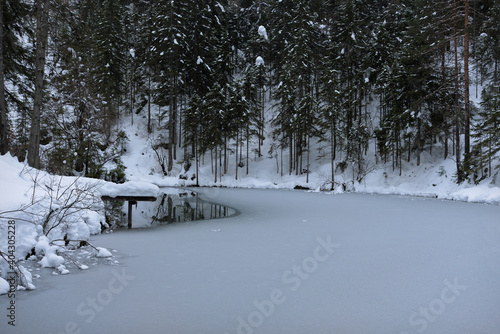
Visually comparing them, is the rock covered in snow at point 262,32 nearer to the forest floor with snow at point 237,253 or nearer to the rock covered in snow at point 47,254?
the forest floor with snow at point 237,253

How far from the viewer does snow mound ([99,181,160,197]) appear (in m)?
10.8

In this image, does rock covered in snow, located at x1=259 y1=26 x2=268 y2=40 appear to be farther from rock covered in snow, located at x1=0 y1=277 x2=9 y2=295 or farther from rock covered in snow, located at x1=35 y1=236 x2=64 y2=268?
rock covered in snow, located at x1=0 y1=277 x2=9 y2=295

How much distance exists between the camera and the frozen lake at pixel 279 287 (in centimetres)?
319

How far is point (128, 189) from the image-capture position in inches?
429

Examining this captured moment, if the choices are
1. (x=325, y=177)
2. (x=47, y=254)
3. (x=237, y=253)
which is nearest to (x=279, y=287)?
(x=237, y=253)

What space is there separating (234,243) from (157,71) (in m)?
33.1

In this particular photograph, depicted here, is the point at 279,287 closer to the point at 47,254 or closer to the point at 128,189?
the point at 47,254

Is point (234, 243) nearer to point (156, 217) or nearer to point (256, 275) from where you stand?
point (256, 275)

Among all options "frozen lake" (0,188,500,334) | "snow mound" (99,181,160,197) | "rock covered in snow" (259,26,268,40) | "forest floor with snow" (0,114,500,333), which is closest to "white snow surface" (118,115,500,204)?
"forest floor with snow" (0,114,500,333)

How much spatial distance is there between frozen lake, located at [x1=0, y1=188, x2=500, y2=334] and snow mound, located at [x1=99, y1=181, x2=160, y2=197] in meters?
3.13

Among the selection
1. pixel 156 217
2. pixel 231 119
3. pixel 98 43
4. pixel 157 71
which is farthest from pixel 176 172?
pixel 156 217

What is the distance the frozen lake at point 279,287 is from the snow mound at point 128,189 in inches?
123

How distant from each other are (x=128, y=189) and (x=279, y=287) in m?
8.08

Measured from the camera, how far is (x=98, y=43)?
119 feet
